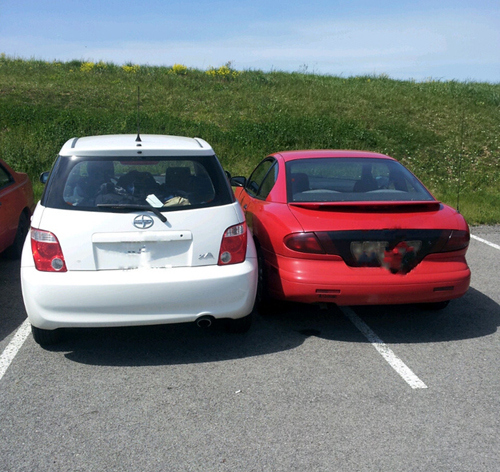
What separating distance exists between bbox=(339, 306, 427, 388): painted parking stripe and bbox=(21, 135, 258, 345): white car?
1167 mm

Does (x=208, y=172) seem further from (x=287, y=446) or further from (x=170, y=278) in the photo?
(x=287, y=446)

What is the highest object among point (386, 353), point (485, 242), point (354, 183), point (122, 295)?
point (354, 183)

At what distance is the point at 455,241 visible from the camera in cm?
495

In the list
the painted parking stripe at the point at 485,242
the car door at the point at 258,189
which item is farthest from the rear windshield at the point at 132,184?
the painted parking stripe at the point at 485,242

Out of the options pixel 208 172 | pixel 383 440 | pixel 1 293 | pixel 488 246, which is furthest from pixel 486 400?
pixel 488 246

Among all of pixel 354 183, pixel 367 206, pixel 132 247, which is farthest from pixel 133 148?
pixel 354 183

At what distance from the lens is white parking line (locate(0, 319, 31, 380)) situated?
4437 millimetres

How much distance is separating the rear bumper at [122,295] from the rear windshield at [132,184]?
51 centimetres

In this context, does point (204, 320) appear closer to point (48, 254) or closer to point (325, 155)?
point (48, 254)

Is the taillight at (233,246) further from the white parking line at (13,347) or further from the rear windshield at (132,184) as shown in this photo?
the white parking line at (13,347)

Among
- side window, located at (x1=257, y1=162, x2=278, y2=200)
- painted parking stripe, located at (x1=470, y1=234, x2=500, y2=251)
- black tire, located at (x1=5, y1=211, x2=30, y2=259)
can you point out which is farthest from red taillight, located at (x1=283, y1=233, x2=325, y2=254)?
painted parking stripe, located at (x1=470, y1=234, x2=500, y2=251)

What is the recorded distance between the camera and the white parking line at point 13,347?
14.6 ft

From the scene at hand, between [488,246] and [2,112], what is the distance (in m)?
14.9

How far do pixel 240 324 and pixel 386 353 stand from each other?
1184 mm
